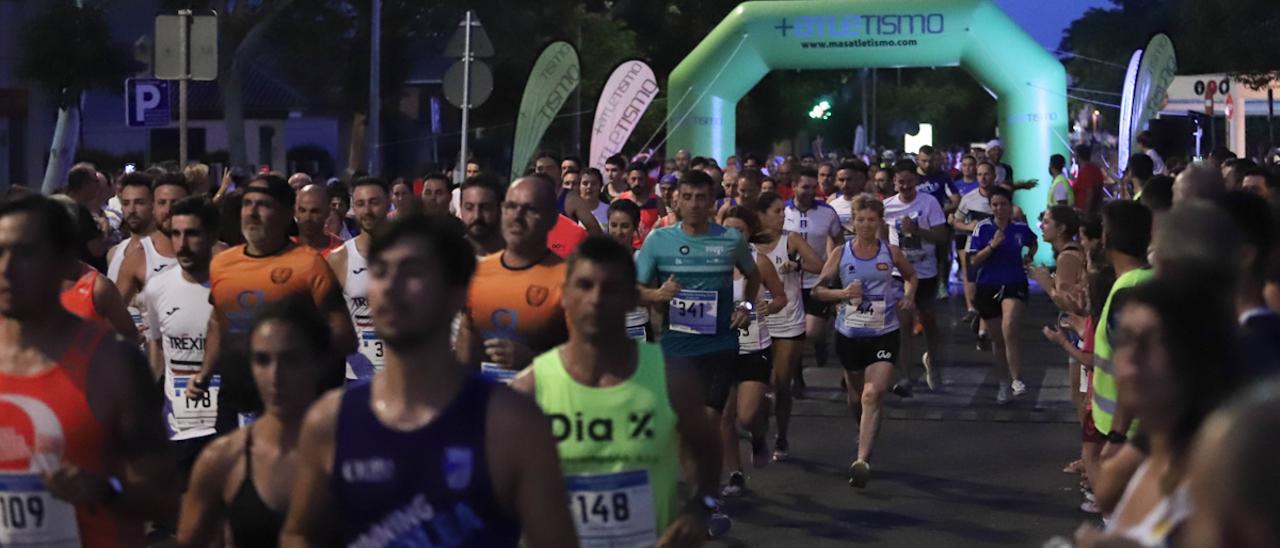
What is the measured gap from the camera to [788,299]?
12.4 metres

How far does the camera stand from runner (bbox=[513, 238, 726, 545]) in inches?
211

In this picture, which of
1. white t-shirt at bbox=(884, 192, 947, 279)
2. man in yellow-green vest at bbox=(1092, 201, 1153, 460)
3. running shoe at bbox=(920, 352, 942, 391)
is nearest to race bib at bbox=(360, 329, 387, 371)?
man in yellow-green vest at bbox=(1092, 201, 1153, 460)

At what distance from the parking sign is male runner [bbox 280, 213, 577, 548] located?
42.8 feet

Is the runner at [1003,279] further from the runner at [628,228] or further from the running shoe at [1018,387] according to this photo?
the runner at [628,228]

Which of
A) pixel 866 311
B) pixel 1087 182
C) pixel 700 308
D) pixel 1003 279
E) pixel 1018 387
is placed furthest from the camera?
pixel 1087 182

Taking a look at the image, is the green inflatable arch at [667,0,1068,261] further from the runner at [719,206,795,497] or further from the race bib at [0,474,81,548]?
the race bib at [0,474,81,548]

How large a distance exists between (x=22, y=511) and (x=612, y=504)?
58.4 inches

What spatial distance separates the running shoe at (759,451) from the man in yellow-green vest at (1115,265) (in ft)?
11.6

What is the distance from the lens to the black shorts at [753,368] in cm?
1092

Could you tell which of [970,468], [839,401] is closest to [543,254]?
[970,468]

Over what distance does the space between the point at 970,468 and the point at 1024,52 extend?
53.8ft

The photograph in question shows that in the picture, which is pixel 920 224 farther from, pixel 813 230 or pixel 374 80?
pixel 374 80

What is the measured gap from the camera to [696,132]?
2923cm

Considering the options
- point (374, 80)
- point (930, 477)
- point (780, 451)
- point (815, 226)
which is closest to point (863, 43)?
point (815, 226)
